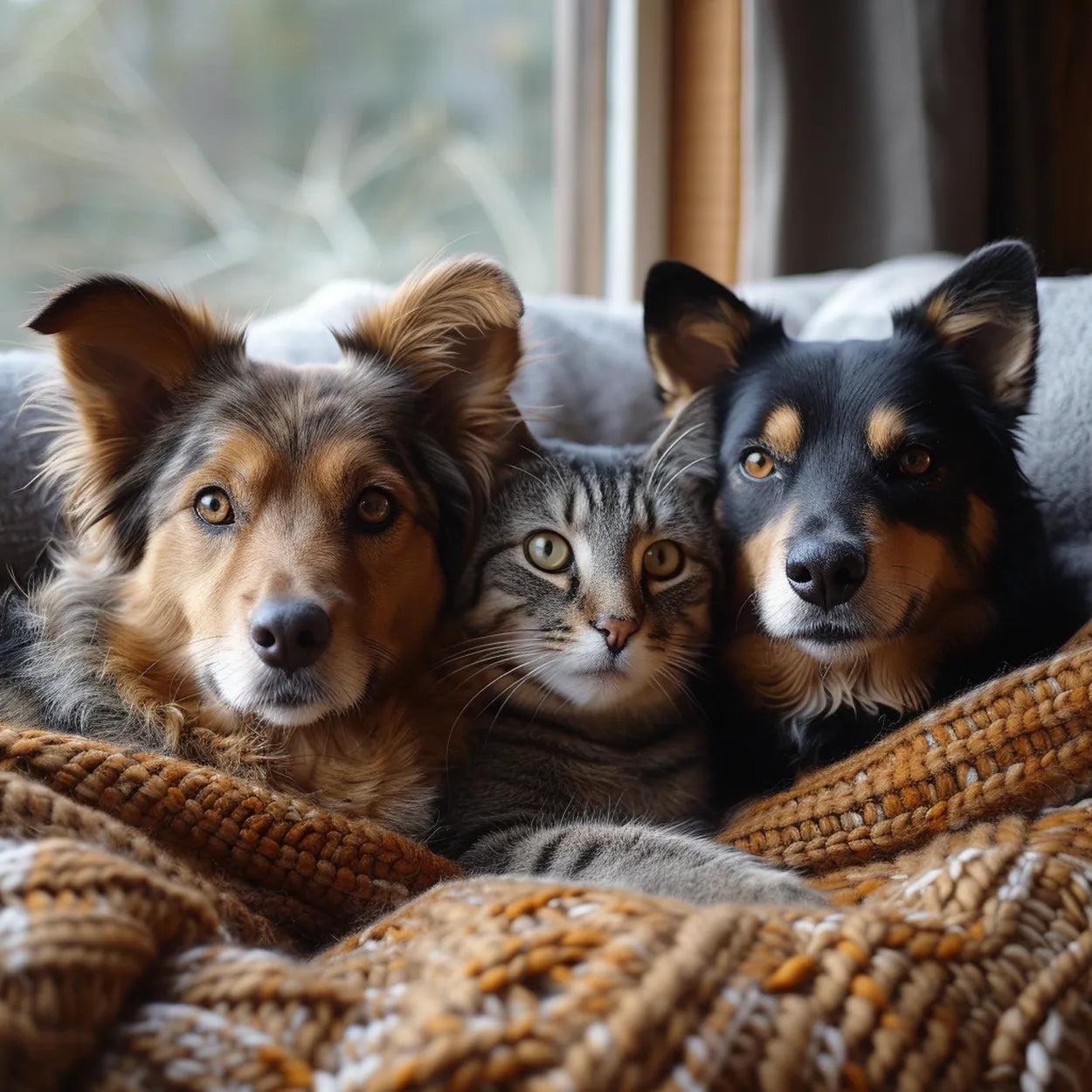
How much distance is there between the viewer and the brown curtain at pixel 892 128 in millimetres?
2973

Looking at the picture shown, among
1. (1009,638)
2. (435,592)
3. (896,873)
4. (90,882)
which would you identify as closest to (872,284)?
(1009,638)

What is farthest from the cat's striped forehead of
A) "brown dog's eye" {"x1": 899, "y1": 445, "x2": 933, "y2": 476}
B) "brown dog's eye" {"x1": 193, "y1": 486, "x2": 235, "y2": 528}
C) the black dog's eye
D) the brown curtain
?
the brown curtain

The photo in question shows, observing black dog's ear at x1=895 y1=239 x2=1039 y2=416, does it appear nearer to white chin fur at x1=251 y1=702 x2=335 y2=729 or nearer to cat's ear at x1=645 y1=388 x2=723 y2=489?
cat's ear at x1=645 y1=388 x2=723 y2=489

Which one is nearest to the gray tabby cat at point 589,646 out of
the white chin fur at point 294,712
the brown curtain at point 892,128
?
the white chin fur at point 294,712

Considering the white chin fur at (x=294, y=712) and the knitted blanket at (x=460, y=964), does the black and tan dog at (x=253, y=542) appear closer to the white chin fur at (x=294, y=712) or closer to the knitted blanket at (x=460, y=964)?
the white chin fur at (x=294, y=712)

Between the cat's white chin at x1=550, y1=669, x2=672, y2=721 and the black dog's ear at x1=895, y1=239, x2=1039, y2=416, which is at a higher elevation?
the black dog's ear at x1=895, y1=239, x2=1039, y2=416

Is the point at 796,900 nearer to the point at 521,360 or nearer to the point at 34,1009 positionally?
the point at 34,1009

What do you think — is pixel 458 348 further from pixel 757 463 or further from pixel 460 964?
pixel 460 964

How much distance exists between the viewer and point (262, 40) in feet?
9.19

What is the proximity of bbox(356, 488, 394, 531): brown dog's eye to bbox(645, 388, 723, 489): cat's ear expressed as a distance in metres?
0.47

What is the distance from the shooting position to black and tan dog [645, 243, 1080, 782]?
1.53 m

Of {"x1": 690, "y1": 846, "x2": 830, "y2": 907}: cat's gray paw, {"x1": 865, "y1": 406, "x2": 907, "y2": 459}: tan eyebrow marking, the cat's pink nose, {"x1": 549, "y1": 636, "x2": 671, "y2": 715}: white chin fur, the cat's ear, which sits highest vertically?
{"x1": 865, "y1": 406, "x2": 907, "y2": 459}: tan eyebrow marking

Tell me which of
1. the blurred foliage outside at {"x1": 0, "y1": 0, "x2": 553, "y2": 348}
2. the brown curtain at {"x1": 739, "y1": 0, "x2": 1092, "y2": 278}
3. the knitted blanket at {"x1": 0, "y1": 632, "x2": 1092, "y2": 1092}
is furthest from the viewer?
the brown curtain at {"x1": 739, "y1": 0, "x2": 1092, "y2": 278}

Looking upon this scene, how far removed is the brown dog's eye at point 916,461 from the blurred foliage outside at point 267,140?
1751 millimetres
